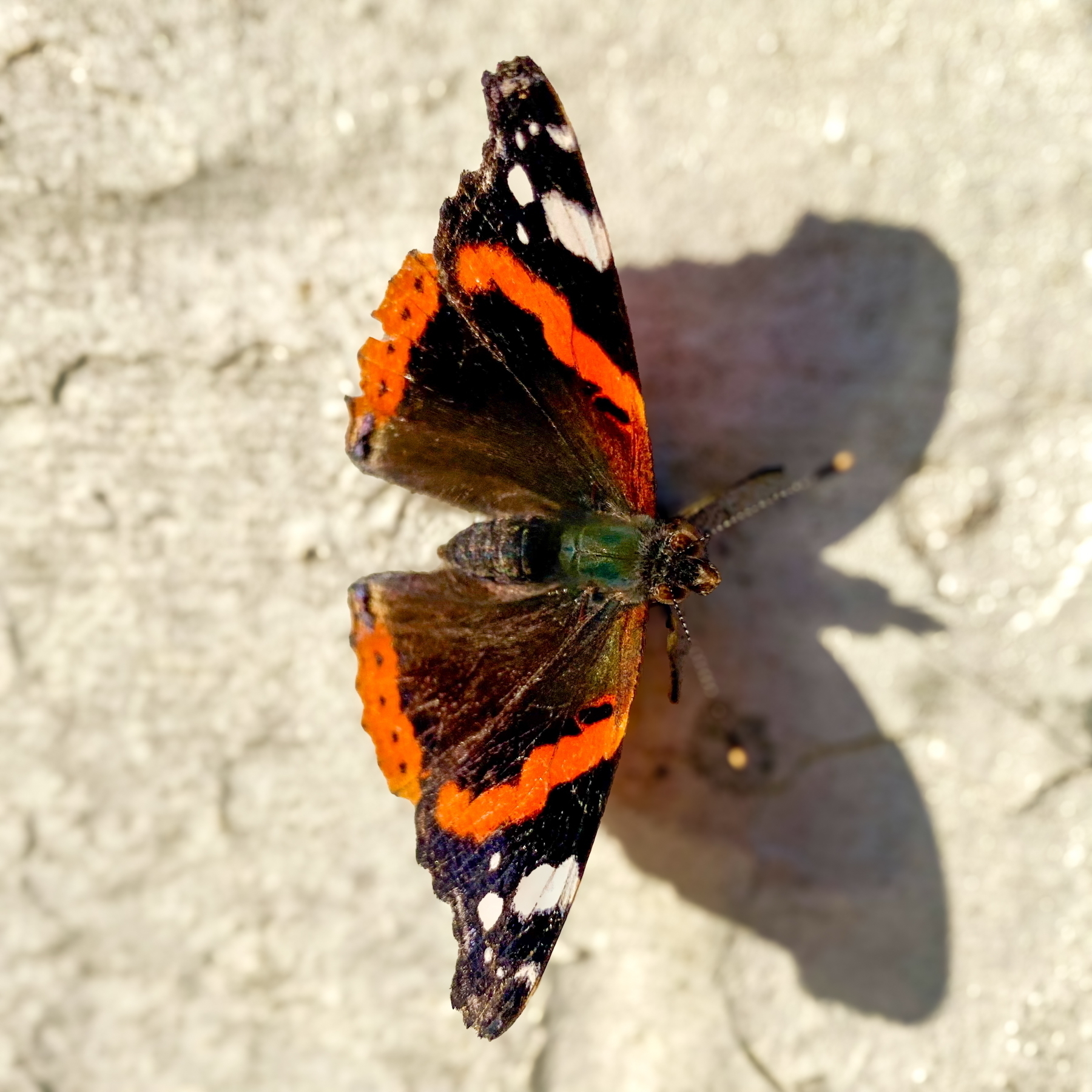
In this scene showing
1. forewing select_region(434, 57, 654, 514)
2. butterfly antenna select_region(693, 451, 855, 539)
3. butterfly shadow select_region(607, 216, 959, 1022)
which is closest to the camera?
forewing select_region(434, 57, 654, 514)

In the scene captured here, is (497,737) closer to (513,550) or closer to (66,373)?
(513,550)

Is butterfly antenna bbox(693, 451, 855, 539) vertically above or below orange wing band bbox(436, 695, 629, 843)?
above

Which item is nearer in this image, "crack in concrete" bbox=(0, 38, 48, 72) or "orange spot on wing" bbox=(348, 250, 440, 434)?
"orange spot on wing" bbox=(348, 250, 440, 434)

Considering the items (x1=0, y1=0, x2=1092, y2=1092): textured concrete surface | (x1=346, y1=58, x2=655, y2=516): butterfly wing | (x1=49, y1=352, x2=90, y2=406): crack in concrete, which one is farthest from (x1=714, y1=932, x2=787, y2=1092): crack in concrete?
(x1=49, y1=352, x2=90, y2=406): crack in concrete

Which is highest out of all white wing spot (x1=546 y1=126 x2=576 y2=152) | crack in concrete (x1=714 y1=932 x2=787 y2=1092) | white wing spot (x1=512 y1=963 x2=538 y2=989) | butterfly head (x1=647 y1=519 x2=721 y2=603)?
white wing spot (x1=546 y1=126 x2=576 y2=152)

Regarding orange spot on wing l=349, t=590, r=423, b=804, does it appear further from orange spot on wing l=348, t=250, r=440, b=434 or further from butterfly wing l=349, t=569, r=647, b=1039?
orange spot on wing l=348, t=250, r=440, b=434
